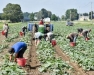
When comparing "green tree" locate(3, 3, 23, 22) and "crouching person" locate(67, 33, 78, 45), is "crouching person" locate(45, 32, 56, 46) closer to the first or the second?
"crouching person" locate(67, 33, 78, 45)

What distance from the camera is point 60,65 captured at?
1100 centimetres

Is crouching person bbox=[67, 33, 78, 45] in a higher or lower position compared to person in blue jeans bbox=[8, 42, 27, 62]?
lower

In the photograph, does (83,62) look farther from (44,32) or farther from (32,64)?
(44,32)

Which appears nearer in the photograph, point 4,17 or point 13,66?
point 13,66

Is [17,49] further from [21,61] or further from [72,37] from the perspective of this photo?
[72,37]

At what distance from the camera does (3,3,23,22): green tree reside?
366 ft

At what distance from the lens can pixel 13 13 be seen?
118 metres

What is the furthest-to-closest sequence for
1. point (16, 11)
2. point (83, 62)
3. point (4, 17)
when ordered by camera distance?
point (16, 11) < point (4, 17) < point (83, 62)

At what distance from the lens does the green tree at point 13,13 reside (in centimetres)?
11150

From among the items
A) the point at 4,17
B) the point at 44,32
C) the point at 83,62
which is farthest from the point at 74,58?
the point at 4,17

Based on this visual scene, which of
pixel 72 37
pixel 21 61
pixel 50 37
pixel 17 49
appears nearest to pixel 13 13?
pixel 50 37

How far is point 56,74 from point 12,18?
104 meters

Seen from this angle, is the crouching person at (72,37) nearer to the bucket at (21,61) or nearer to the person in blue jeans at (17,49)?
the person in blue jeans at (17,49)

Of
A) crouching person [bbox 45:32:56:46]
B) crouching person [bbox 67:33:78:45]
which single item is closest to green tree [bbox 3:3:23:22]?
A: crouching person [bbox 45:32:56:46]
